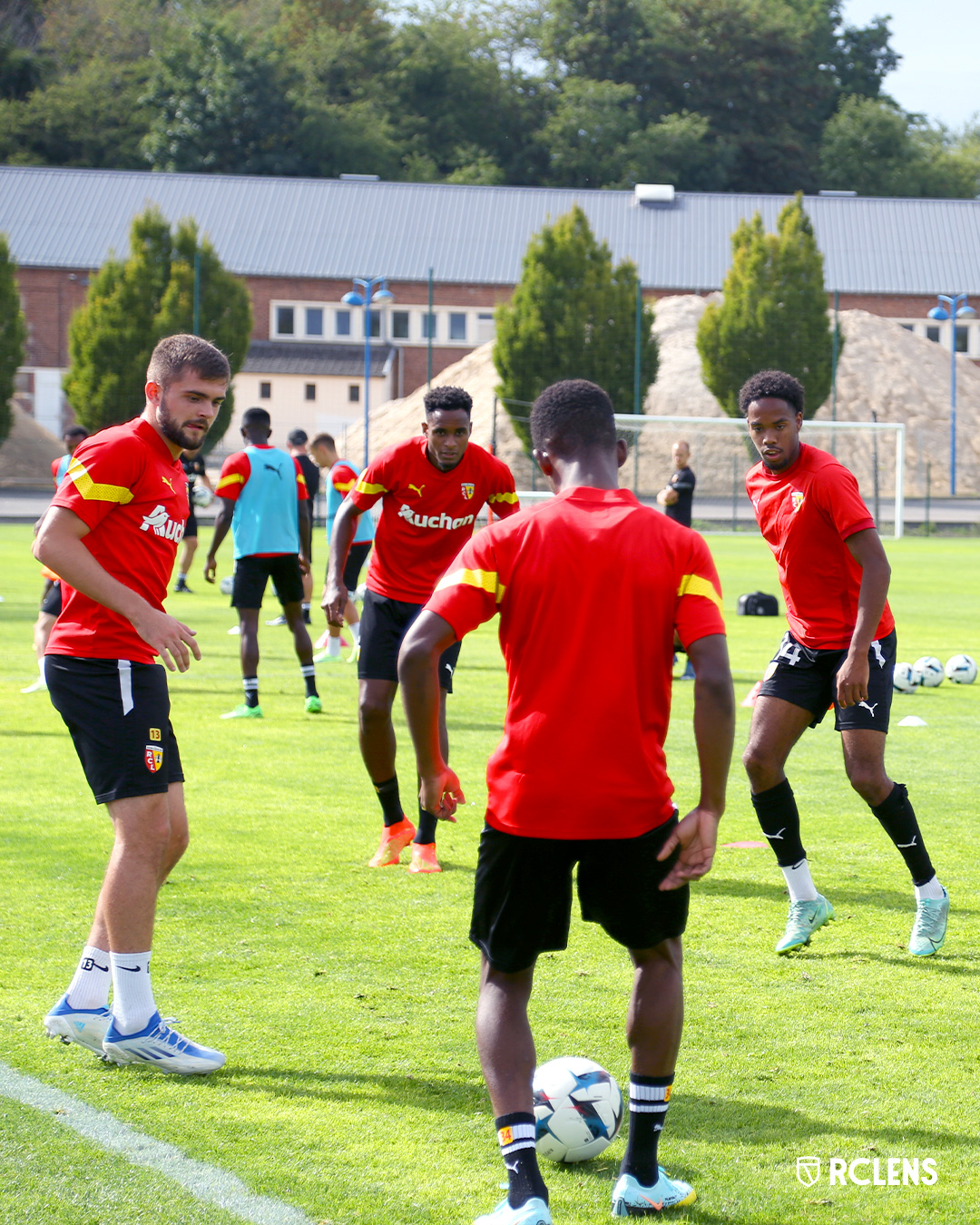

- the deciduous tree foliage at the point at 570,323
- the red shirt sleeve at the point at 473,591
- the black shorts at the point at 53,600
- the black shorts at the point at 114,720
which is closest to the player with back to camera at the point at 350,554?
the black shorts at the point at 53,600

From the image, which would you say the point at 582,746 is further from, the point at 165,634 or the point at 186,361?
the point at 186,361

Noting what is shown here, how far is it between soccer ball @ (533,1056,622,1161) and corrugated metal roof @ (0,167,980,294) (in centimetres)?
5206

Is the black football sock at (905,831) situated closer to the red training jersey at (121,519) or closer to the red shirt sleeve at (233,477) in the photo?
the red training jersey at (121,519)

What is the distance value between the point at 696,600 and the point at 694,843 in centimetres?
56

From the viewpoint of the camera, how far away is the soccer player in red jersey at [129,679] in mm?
4137

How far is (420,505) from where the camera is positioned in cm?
673

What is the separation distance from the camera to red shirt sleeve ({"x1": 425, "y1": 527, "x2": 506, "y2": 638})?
10.5 feet

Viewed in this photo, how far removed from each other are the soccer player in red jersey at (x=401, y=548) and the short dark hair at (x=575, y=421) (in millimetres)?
3228

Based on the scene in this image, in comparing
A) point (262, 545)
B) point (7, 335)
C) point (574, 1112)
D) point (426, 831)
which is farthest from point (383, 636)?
point (7, 335)

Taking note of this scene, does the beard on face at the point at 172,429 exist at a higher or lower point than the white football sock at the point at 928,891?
higher

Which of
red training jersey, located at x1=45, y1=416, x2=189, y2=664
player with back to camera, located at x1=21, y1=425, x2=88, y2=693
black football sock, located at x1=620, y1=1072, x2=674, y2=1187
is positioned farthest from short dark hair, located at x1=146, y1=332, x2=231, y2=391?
player with back to camera, located at x1=21, y1=425, x2=88, y2=693

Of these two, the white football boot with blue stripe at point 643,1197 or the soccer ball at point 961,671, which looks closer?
the white football boot with blue stripe at point 643,1197

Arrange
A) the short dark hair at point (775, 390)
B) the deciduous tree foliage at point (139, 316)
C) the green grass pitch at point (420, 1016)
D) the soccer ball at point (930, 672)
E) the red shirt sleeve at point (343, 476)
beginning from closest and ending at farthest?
the green grass pitch at point (420, 1016), the short dark hair at point (775, 390), the red shirt sleeve at point (343, 476), the soccer ball at point (930, 672), the deciduous tree foliage at point (139, 316)

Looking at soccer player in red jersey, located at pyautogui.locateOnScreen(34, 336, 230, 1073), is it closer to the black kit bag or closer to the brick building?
the black kit bag
